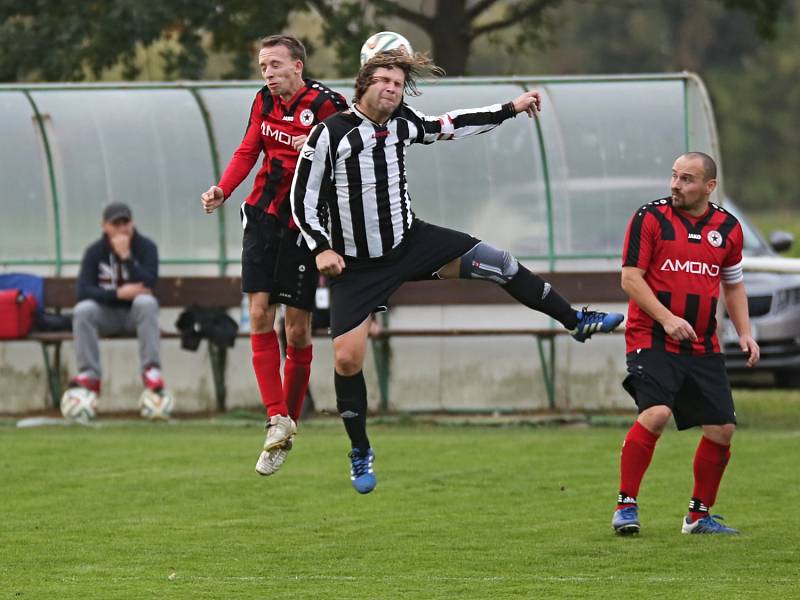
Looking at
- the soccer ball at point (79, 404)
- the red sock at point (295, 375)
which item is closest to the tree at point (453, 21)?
the soccer ball at point (79, 404)

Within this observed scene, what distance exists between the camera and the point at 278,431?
32.3 feet

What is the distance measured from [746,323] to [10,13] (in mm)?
13544

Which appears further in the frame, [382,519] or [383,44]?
[382,519]

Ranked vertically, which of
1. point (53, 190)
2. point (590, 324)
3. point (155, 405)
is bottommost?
point (155, 405)

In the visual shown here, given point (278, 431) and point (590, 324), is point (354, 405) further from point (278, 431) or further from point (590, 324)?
point (590, 324)

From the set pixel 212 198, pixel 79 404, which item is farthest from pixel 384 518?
pixel 79 404

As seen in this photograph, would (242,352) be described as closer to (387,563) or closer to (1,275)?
(1,275)

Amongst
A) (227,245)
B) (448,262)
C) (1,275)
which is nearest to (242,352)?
(227,245)

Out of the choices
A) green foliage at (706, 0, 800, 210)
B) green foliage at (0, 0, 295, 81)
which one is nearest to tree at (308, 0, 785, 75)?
green foliage at (0, 0, 295, 81)

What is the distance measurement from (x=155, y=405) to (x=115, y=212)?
1727 mm

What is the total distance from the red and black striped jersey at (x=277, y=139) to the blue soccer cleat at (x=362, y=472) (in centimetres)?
128

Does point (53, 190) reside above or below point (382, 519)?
above

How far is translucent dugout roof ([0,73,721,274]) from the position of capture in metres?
16.9

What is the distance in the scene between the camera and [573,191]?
55.9ft
